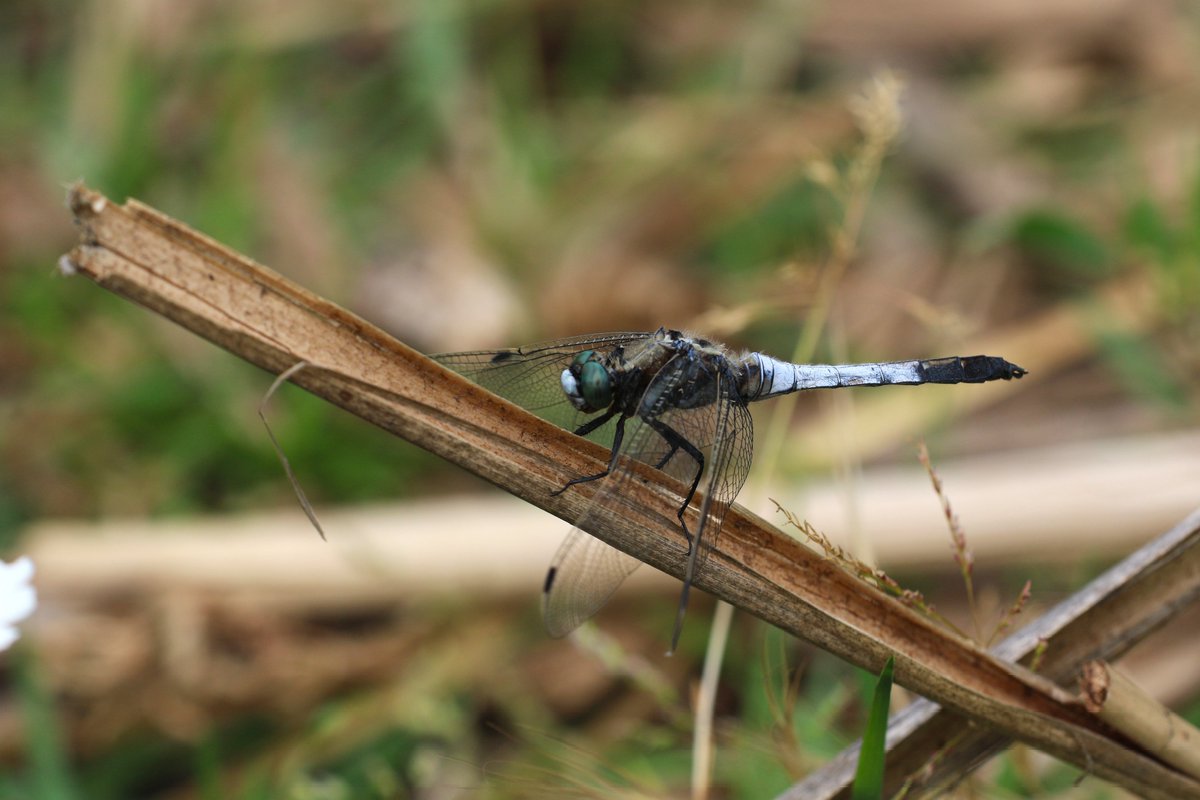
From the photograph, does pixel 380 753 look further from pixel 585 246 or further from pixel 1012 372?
pixel 585 246

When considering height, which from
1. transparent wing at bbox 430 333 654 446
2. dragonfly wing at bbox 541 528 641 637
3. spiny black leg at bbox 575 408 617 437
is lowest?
dragonfly wing at bbox 541 528 641 637

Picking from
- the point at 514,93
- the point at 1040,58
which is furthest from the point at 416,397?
the point at 1040,58

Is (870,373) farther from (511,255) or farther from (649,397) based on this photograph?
(511,255)

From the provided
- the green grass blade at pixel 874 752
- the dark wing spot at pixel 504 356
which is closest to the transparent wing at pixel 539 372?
the dark wing spot at pixel 504 356

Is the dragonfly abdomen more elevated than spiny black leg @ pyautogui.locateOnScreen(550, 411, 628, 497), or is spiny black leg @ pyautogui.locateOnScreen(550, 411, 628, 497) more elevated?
the dragonfly abdomen

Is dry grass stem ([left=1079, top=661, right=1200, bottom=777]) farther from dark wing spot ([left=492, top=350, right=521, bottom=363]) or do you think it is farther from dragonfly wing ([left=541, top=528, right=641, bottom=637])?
dark wing spot ([left=492, top=350, right=521, bottom=363])

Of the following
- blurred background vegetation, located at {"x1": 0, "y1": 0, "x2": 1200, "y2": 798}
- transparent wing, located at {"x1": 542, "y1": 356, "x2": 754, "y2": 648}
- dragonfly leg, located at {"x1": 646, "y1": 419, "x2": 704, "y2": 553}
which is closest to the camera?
transparent wing, located at {"x1": 542, "y1": 356, "x2": 754, "y2": 648}

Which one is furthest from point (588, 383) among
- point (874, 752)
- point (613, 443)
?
point (874, 752)

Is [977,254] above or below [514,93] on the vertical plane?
below

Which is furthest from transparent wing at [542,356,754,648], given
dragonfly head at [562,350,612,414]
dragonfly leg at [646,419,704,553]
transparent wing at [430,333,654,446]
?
transparent wing at [430,333,654,446]
